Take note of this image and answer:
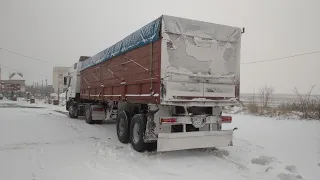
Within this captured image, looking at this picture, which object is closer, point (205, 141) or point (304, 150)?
point (205, 141)

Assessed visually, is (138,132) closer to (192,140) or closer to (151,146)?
(151,146)

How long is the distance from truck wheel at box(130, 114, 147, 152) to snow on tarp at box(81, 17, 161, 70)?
196 cm

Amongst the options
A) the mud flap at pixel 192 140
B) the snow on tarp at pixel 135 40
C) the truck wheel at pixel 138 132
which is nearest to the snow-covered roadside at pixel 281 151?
the mud flap at pixel 192 140

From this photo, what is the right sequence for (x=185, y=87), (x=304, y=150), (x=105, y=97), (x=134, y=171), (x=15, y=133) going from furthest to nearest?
Answer: (x=105, y=97) < (x=15, y=133) < (x=304, y=150) < (x=185, y=87) < (x=134, y=171)

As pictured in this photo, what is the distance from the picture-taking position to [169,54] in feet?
21.2

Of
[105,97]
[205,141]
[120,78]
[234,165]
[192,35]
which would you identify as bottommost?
[234,165]

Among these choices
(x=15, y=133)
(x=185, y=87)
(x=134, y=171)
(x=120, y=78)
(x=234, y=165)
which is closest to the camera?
(x=134, y=171)

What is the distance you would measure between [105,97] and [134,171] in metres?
5.47

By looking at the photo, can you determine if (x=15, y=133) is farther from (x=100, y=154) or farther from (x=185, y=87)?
(x=185, y=87)

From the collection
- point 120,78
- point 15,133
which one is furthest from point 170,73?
point 15,133

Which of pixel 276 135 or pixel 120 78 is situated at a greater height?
pixel 120 78

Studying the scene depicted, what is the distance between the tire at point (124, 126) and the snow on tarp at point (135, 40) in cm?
196

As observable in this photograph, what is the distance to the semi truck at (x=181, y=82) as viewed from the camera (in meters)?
6.41

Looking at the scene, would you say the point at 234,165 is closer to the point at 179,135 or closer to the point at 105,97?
the point at 179,135
